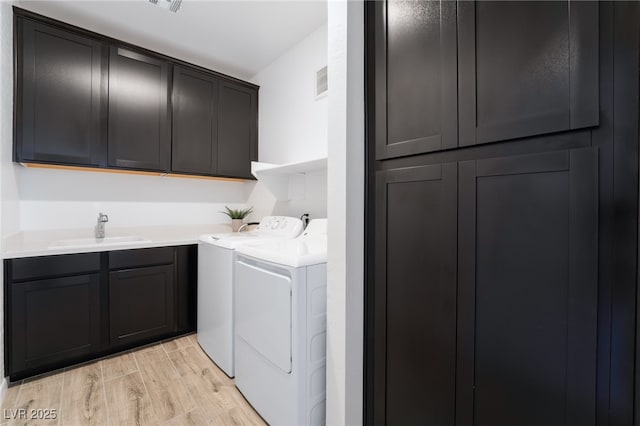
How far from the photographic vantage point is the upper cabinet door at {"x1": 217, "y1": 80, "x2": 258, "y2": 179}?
288cm

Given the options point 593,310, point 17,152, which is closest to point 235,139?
point 17,152

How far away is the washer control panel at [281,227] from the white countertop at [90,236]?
61 centimetres

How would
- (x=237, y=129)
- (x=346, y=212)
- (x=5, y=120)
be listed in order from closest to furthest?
(x=346, y=212), (x=5, y=120), (x=237, y=129)

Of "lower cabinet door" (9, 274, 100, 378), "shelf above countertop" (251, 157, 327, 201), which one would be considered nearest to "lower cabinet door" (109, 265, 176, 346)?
"lower cabinet door" (9, 274, 100, 378)

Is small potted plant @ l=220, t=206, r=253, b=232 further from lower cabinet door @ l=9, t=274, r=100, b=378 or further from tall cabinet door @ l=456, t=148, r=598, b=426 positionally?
tall cabinet door @ l=456, t=148, r=598, b=426

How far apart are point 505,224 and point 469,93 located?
0.42 m

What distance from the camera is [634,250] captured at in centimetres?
64

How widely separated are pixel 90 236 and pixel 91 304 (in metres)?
0.72

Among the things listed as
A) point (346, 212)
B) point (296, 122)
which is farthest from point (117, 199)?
point (346, 212)

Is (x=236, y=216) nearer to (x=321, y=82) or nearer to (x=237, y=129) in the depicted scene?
(x=237, y=129)

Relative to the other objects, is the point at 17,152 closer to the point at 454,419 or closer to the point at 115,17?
the point at 115,17

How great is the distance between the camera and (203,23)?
7.55ft

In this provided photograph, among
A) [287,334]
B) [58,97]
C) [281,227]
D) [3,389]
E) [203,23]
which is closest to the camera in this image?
[287,334]

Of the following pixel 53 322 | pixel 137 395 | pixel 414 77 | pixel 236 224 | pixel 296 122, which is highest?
pixel 296 122
